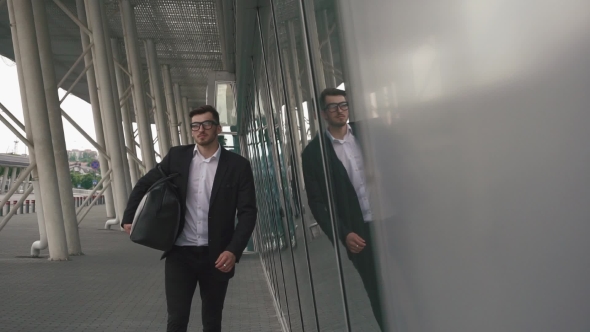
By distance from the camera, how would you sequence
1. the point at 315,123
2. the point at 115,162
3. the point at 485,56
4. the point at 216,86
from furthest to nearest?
the point at 115,162, the point at 216,86, the point at 315,123, the point at 485,56

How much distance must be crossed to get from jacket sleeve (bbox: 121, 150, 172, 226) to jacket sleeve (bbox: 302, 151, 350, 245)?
5.71 feet

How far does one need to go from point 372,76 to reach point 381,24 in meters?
0.13

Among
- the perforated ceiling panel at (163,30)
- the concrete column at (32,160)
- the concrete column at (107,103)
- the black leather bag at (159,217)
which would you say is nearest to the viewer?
the black leather bag at (159,217)

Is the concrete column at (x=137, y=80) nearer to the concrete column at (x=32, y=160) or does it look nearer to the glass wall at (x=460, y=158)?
the concrete column at (x=32, y=160)

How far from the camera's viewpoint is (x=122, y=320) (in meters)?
7.89

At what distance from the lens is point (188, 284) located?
4305 millimetres

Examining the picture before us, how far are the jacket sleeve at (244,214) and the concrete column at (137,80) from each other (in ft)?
87.6

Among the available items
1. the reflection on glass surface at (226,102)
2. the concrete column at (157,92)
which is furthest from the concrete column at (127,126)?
the reflection on glass surface at (226,102)

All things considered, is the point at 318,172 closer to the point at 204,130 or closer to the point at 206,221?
the point at 206,221

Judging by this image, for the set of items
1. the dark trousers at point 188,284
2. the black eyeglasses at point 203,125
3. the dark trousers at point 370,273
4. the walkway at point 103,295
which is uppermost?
the black eyeglasses at point 203,125

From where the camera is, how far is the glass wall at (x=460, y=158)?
2.31 feet

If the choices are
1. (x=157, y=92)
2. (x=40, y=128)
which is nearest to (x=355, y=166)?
(x=40, y=128)

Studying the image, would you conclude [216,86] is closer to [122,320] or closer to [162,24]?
[122,320]

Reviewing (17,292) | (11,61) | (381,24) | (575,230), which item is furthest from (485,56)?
(11,61)
